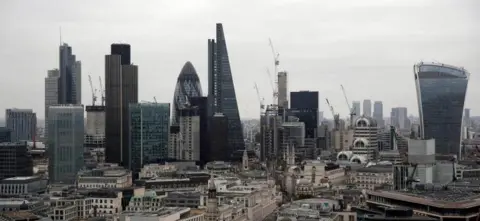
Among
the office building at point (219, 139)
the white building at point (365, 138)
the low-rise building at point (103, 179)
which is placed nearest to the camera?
the low-rise building at point (103, 179)

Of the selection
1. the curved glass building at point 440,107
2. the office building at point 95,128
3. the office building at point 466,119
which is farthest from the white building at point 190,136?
the office building at point 466,119

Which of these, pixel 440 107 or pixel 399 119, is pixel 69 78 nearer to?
pixel 399 119

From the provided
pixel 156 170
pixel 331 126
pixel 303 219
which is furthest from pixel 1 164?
pixel 331 126

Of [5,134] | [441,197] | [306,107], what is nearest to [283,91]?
[306,107]

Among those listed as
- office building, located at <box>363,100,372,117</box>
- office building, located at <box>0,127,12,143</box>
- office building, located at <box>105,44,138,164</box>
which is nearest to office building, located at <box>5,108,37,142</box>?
office building, located at <box>0,127,12,143</box>

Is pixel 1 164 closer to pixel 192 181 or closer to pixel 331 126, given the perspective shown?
pixel 192 181

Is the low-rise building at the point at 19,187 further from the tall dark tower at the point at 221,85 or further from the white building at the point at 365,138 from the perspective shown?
the tall dark tower at the point at 221,85
